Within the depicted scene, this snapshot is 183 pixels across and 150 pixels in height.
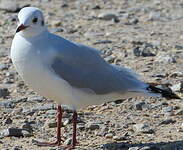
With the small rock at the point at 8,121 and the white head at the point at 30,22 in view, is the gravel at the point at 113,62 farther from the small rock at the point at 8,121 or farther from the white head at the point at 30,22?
the white head at the point at 30,22

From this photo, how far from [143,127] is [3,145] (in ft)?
4.79

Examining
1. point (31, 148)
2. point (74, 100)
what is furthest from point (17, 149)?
point (74, 100)

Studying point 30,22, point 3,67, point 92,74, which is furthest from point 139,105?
point 3,67

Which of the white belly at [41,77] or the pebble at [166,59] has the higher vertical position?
the pebble at [166,59]

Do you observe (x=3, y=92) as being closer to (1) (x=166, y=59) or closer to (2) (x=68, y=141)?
(2) (x=68, y=141)

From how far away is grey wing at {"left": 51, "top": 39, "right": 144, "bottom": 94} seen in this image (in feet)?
23.8

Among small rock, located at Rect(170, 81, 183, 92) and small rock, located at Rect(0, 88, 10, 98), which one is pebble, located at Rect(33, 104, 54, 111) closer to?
small rock, located at Rect(0, 88, 10, 98)

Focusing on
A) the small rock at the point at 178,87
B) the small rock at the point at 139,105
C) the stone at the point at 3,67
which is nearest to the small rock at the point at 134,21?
the stone at the point at 3,67

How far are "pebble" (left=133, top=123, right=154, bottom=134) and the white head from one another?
4.79 ft

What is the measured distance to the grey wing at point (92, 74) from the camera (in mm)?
7262

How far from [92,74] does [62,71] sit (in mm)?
357

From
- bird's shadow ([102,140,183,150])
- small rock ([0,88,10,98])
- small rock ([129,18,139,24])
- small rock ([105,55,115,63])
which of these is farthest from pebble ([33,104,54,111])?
small rock ([129,18,139,24])

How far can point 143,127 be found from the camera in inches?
308

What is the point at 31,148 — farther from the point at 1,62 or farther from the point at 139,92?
the point at 1,62
